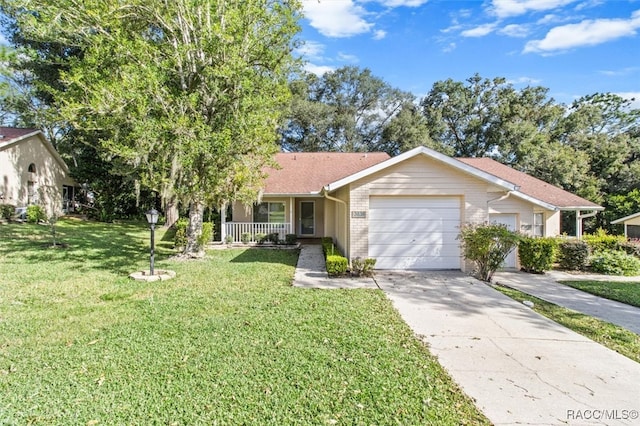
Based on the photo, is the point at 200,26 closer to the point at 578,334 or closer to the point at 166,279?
the point at 166,279

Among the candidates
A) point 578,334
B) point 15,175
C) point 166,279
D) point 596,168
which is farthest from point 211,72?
point 596,168

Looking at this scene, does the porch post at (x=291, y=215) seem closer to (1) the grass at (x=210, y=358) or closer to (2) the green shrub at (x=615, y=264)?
(1) the grass at (x=210, y=358)

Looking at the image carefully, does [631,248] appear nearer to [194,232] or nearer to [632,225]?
[632,225]

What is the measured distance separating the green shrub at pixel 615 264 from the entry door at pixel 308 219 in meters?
11.2

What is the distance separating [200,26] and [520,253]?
12.5 meters

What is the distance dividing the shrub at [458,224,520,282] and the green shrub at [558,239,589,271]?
3709mm

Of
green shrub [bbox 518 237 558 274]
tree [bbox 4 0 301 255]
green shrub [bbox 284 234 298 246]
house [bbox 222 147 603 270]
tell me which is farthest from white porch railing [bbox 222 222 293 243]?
green shrub [bbox 518 237 558 274]

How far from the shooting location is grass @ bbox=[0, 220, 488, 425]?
9.48ft

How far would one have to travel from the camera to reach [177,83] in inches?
408

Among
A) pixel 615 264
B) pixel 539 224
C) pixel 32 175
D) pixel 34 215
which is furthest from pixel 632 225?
pixel 32 175

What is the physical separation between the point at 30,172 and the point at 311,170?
1734 cm

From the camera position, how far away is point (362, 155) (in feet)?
61.5

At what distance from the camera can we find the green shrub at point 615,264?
9.96 m

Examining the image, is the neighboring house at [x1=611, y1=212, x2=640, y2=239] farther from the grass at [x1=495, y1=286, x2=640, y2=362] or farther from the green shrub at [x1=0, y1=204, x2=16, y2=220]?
the green shrub at [x1=0, y1=204, x2=16, y2=220]
